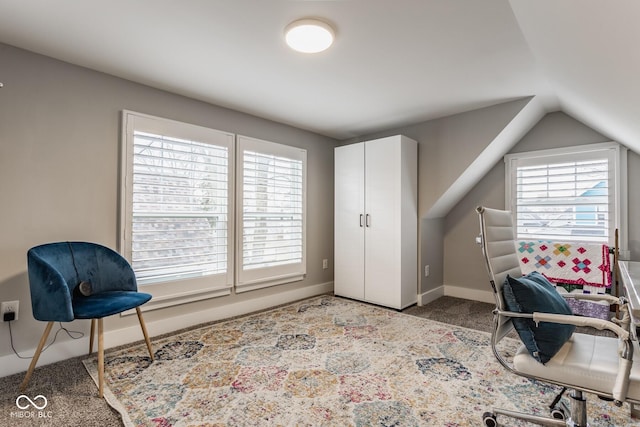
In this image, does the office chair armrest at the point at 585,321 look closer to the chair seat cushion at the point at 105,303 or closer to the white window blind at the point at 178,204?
the chair seat cushion at the point at 105,303

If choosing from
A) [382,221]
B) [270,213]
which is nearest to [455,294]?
[382,221]

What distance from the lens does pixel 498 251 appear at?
165 centimetres

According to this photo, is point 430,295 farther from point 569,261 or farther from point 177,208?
point 177,208

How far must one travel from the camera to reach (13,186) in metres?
2.21

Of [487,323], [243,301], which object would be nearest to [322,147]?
[243,301]

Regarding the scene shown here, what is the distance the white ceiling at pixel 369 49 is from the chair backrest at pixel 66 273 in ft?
4.63

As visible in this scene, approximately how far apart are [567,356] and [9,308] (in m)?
3.28

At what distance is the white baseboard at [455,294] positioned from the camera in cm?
392

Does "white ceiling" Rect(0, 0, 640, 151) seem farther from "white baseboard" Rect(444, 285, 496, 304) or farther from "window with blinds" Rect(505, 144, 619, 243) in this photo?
"white baseboard" Rect(444, 285, 496, 304)

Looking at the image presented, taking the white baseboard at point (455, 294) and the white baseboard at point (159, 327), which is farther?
the white baseboard at point (455, 294)

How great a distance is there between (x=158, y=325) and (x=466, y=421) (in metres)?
2.53

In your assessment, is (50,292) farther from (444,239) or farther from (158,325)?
(444,239)

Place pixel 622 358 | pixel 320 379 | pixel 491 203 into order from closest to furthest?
pixel 622 358, pixel 320 379, pixel 491 203

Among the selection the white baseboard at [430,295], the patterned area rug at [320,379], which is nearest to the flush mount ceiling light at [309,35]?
the patterned area rug at [320,379]
